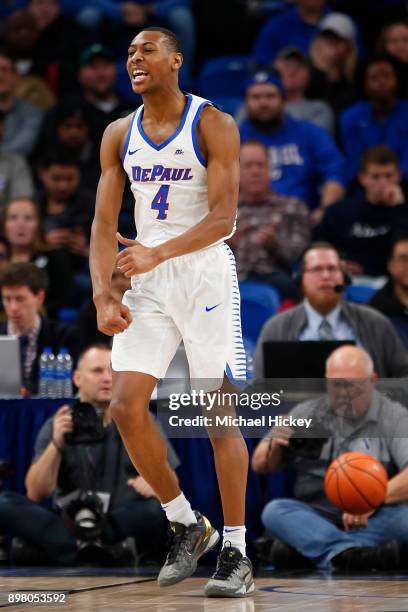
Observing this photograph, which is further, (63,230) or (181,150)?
(63,230)

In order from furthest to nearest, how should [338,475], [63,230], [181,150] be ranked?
[63,230] < [338,475] < [181,150]

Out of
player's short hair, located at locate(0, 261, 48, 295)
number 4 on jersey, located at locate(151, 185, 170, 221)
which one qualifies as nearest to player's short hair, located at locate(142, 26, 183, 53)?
number 4 on jersey, located at locate(151, 185, 170, 221)

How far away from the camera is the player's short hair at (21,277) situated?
26.2 ft

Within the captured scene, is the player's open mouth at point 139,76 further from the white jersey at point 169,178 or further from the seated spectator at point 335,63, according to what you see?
the seated spectator at point 335,63

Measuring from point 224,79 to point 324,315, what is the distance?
5.30 metres

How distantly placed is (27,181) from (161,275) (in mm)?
6213

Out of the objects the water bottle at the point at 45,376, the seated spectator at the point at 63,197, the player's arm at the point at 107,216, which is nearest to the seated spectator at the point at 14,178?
the seated spectator at the point at 63,197

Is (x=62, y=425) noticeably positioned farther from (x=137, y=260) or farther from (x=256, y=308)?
(x=256, y=308)

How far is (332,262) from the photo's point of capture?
8.14m

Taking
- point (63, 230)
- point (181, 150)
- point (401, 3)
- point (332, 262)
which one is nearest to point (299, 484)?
point (332, 262)

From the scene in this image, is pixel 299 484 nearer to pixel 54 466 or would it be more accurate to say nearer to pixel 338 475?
pixel 338 475

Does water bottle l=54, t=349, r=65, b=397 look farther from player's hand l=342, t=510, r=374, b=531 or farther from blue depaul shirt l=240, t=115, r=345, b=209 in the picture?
blue depaul shirt l=240, t=115, r=345, b=209

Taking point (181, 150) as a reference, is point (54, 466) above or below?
below

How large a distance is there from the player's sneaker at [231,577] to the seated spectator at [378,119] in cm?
634
